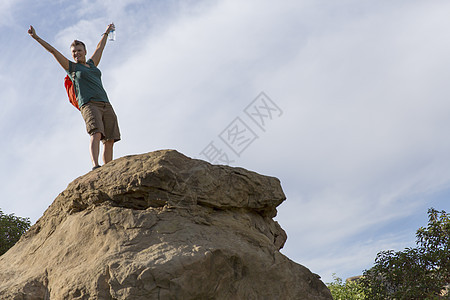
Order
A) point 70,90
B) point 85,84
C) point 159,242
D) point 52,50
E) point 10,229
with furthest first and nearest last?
1. point 10,229
2. point 70,90
3. point 85,84
4. point 52,50
5. point 159,242

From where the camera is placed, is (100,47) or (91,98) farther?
(100,47)

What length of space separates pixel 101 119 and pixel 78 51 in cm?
102

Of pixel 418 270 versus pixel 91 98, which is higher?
pixel 91 98

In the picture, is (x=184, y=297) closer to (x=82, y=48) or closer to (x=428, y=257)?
(x=82, y=48)

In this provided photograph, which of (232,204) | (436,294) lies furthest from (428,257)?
(232,204)

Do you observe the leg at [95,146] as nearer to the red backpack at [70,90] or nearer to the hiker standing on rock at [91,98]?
the hiker standing on rock at [91,98]

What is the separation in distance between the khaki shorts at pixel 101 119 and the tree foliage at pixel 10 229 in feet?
15.0

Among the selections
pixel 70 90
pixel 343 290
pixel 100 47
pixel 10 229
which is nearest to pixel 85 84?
pixel 70 90

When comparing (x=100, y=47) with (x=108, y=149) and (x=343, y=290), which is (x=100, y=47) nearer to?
(x=108, y=149)

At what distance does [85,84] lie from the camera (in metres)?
6.15

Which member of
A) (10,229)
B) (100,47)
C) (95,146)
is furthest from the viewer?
(10,229)

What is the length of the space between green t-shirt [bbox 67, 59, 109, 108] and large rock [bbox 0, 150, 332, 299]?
1.33 metres

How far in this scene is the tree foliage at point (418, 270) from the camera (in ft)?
25.2

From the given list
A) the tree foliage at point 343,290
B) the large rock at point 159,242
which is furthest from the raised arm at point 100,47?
the tree foliage at point 343,290
